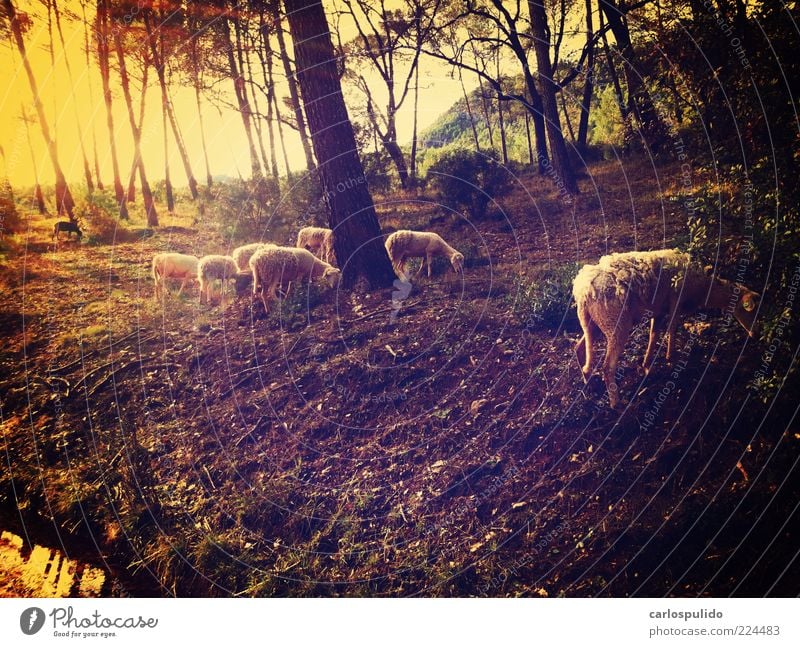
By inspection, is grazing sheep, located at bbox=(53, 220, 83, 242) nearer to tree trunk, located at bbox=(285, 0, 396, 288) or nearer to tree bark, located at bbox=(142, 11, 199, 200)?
tree bark, located at bbox=(142, 11, 199, 200)

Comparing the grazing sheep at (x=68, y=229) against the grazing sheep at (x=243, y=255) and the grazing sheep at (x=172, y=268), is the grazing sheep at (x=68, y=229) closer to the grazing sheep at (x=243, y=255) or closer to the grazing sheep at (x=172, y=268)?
the grazing sheep at (x=172, y=268)

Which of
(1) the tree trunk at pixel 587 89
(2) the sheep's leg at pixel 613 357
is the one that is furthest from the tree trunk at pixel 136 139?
(2) the sheep's leg at pixel 613 357

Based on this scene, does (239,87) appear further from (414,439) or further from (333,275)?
(414,439)

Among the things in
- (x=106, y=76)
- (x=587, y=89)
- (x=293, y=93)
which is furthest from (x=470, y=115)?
(x=106, y=76)

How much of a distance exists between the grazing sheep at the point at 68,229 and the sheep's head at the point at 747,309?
9.91 meters

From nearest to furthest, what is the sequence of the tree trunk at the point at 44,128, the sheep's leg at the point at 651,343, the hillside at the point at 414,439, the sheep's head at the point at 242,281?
the hillside at the point at 414,439 < the sheep's leg at the point at 651,343 < the tree trunk at the point at 44,128 < the sheep's head at the point at 242,281

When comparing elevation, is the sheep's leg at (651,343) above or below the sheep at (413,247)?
below

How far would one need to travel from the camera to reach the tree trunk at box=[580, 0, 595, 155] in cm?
540

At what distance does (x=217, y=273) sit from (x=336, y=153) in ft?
10.4

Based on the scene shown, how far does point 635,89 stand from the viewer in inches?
197

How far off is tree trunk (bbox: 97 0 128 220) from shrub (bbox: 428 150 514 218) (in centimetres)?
546

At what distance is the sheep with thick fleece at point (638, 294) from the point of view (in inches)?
174

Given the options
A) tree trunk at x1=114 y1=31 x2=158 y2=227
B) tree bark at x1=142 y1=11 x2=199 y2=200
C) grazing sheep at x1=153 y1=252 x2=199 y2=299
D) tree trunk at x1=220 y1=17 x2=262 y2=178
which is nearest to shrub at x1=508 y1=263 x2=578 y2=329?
tree trunk at x1=220 y1=17 x2=262 y2=178

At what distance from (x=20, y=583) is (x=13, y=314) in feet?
12.9
